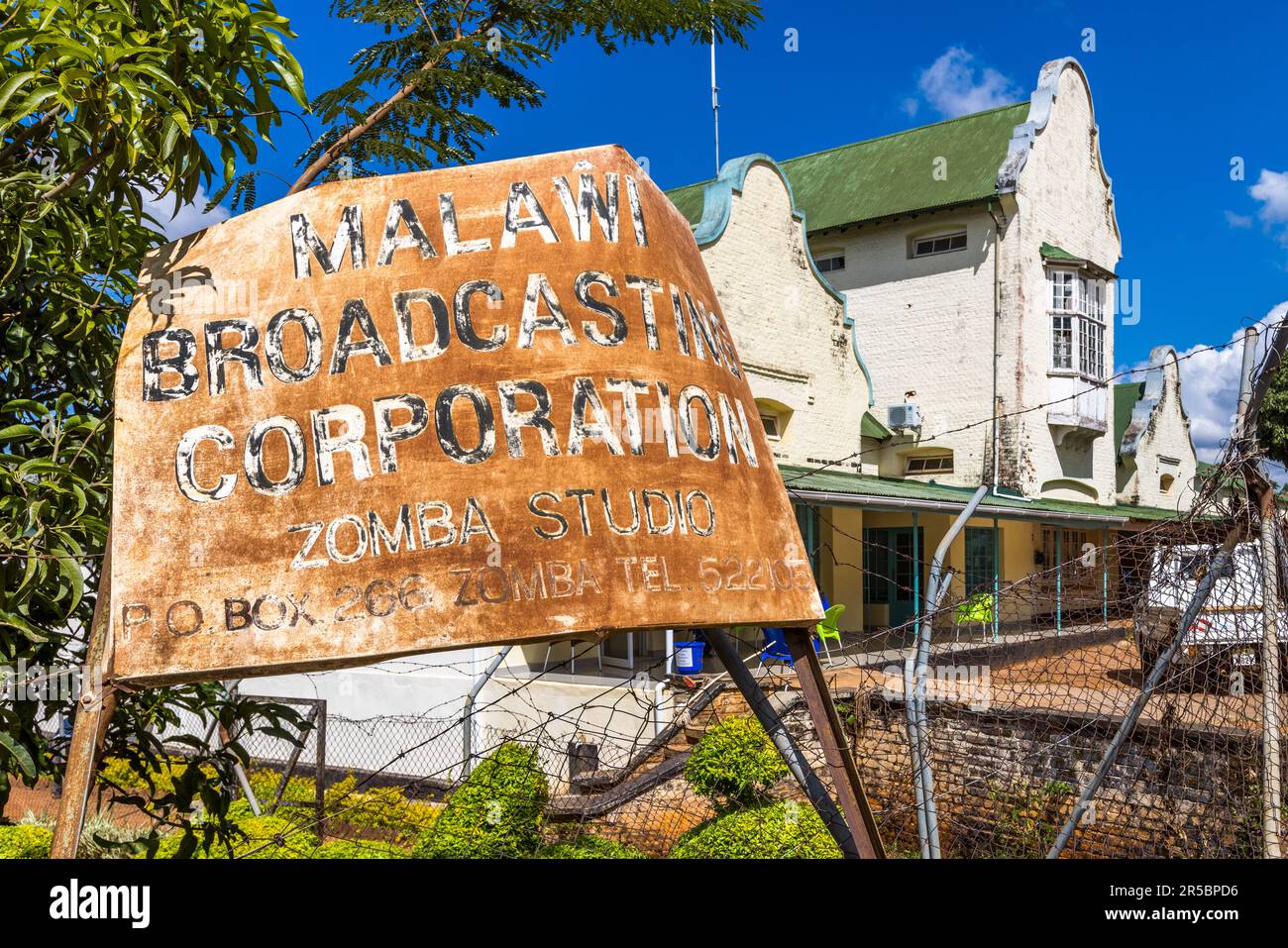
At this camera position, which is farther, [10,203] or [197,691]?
[197,691]

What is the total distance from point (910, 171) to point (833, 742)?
2178cm

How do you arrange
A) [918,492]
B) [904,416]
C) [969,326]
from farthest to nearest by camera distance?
[969,326], [904,416], [918,492]

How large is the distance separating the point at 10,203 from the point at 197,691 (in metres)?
1.82

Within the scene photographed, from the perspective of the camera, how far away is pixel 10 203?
3406mm

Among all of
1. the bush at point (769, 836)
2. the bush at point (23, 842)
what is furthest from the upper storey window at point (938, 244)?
the bush at point (23, 842)

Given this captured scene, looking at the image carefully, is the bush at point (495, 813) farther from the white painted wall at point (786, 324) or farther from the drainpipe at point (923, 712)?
the white painted wall at point (786, 324)

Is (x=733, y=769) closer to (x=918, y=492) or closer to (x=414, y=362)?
(x=414, y=362)

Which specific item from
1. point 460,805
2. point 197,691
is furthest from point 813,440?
point 197,691

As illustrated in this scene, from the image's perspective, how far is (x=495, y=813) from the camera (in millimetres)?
6480

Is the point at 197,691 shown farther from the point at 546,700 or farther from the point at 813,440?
the point at 813,440

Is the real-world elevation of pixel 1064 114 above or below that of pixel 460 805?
above

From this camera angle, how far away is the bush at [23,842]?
765cm

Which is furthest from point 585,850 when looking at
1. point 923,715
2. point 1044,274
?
point 1044,274

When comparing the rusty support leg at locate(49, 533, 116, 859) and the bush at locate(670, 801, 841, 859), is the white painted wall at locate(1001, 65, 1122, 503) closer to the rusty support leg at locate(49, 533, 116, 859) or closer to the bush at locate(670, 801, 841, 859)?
the bush at locate(670, 801, 841, 859)
